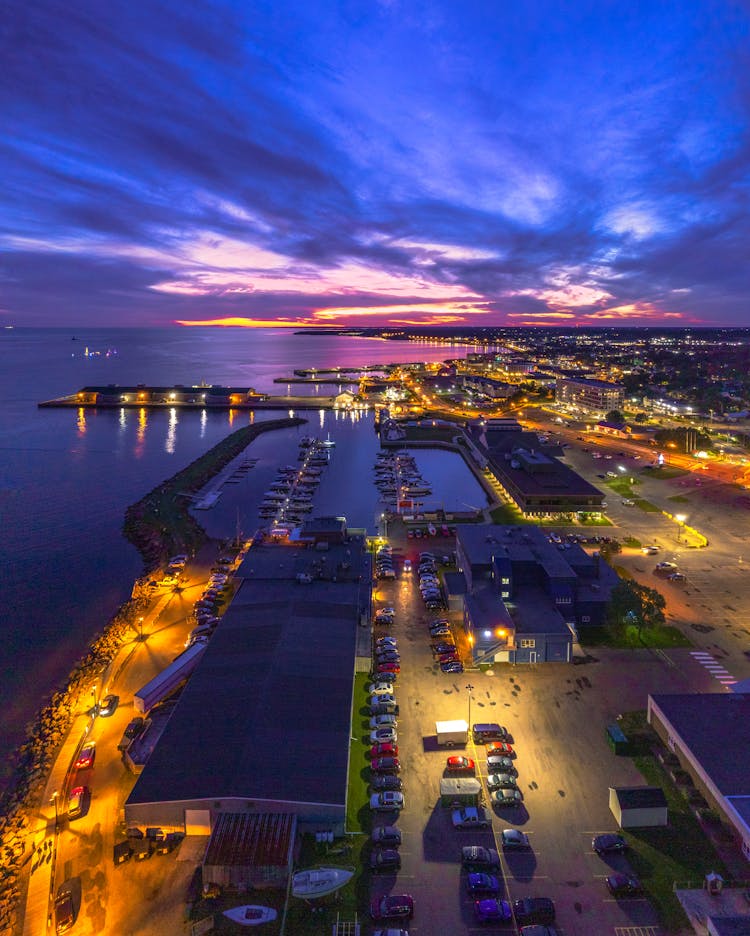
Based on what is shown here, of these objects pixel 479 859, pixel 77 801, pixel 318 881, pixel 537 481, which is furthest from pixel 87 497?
pixel 479 859

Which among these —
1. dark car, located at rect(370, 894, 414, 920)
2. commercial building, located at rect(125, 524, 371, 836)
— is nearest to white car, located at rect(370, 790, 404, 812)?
commercial building, located at rect(125, 524, 371, 836)

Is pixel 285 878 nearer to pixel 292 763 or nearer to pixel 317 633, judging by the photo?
pixel 292 763

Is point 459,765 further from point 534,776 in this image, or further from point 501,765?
point 534,776

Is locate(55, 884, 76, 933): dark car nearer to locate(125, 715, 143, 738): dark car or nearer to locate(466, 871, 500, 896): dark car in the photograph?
locate(125, 715, 143, 738): dark car

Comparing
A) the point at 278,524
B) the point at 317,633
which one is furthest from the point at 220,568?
the point at 317,633

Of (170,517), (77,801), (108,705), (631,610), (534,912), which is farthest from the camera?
(170,517)

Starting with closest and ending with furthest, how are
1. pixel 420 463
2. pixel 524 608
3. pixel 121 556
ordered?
1. pixel 524 608
2. pixel 121 556
3. pixel 420 463
